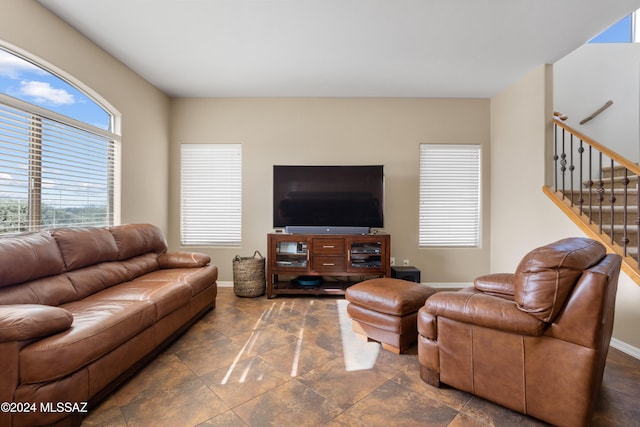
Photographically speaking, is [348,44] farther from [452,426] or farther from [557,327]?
[452,426]

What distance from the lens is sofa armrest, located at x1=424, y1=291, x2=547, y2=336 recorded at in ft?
4.32

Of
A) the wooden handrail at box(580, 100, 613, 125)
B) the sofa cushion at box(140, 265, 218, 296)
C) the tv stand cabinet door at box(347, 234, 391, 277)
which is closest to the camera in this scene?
the sofa cushion at box(140, 265, 218, 296)

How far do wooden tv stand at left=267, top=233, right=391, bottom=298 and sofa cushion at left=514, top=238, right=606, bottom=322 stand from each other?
2.08 metres

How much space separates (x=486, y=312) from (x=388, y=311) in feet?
2.75

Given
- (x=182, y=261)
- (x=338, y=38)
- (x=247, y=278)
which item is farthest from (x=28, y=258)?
(x=338, y=38)

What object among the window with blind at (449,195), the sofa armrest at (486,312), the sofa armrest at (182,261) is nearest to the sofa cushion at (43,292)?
the sofa armrest at (182,261)

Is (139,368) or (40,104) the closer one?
(139,368)

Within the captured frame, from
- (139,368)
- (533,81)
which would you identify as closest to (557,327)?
(139,368)

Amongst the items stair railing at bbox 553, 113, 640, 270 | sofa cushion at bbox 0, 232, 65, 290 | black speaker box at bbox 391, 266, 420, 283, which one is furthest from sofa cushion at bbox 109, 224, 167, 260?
stair railing at bbox 553, 113, 640, 270

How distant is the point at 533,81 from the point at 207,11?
360 centimetres

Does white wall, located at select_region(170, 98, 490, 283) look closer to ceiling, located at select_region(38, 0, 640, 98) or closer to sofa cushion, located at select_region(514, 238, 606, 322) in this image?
ceiling, located at select_region(38, 0, 640, 98)

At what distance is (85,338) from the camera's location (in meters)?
1.40

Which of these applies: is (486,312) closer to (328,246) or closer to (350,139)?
(328,246)

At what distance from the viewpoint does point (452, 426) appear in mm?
1380
